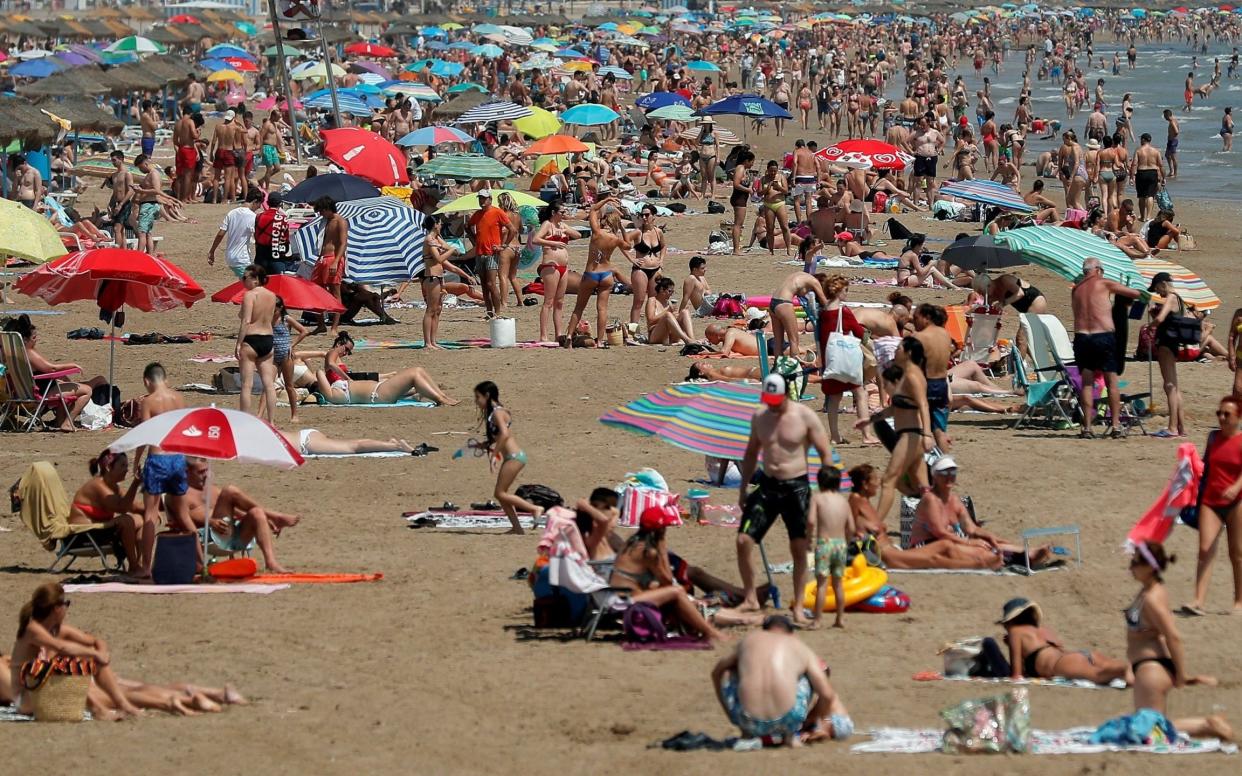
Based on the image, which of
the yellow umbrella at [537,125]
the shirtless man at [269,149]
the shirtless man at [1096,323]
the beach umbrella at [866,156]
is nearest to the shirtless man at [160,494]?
the shirtless man at [1096,323]

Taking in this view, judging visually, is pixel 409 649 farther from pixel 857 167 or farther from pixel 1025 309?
pixel 857 167

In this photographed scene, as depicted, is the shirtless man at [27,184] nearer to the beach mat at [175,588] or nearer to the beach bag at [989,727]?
the beach mat at [175,588]

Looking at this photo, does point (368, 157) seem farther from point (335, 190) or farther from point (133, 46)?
point (133, 46)

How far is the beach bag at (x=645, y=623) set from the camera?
8.53 m

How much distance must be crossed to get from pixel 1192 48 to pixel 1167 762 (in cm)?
8703

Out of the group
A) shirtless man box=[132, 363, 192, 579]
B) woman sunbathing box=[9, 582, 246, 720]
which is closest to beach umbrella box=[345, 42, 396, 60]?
shirtless man box=[132, 363, 192, 579]

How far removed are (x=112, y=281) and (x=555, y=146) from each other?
45.0 feet

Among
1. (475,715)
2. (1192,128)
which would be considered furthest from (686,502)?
(1192,128)

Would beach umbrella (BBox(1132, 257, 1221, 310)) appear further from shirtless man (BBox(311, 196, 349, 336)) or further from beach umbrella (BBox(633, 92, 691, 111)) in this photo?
beach umbrella (BBox(633, 92, 691, 111))

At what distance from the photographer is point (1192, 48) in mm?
88625

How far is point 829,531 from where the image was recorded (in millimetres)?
8680

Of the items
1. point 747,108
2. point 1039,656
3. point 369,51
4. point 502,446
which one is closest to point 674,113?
point 747,108

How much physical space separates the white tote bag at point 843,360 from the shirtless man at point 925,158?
50.7 ft

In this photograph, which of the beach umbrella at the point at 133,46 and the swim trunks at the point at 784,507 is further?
the beach umbrella at the point at 133,46
